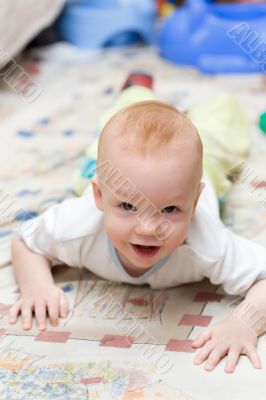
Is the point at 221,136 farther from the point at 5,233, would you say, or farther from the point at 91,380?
the point at 91,380

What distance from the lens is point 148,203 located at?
0.77 metres

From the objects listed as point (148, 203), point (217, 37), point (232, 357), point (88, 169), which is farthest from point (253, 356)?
point (217, 37)

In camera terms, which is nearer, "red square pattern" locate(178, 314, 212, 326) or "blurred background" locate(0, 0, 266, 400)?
"red square pattern" locate(178, 314, 212, 326)

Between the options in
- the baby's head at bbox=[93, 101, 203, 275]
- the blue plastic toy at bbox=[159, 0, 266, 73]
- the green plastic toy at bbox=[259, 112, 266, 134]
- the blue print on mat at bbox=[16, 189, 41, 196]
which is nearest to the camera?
the baby's head at bbox=[93, 101, 203, 275]

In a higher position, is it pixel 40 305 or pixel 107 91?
pixel 40 305

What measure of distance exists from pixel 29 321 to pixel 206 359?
24 cm

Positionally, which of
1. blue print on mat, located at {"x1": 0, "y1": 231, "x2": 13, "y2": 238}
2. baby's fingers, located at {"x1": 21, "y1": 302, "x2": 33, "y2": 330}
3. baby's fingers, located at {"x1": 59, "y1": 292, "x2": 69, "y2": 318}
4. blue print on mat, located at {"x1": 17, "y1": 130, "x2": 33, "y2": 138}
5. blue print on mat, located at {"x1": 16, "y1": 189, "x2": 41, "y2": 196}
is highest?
baby's fingers, located at {"x1": 21, "y1": 302, "x2": 33, "y2": 330}

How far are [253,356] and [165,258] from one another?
0.18 m

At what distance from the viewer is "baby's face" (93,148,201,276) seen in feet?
2.49

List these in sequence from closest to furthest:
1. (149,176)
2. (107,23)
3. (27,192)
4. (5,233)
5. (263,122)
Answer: (149,176)
(5,233)
(27,192)
(263,122)
(107,23)

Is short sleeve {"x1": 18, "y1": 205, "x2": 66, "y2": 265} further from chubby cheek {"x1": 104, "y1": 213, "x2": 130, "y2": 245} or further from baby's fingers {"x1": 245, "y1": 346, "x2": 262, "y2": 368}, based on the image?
baby's fingers {"x1": 245, "y1": 346, "x2": 262, "y2": 368}

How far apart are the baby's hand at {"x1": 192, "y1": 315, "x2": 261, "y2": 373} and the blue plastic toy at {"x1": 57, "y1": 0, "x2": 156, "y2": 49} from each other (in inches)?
54.7

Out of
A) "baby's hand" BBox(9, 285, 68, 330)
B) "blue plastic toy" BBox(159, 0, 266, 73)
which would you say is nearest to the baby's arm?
"baby's hand" BBox(9, 285, 68, 330)

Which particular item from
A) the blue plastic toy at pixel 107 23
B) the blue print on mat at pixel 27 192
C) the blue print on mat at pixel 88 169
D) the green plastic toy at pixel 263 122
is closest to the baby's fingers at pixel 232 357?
the blue print on mat at pixel 88 169
